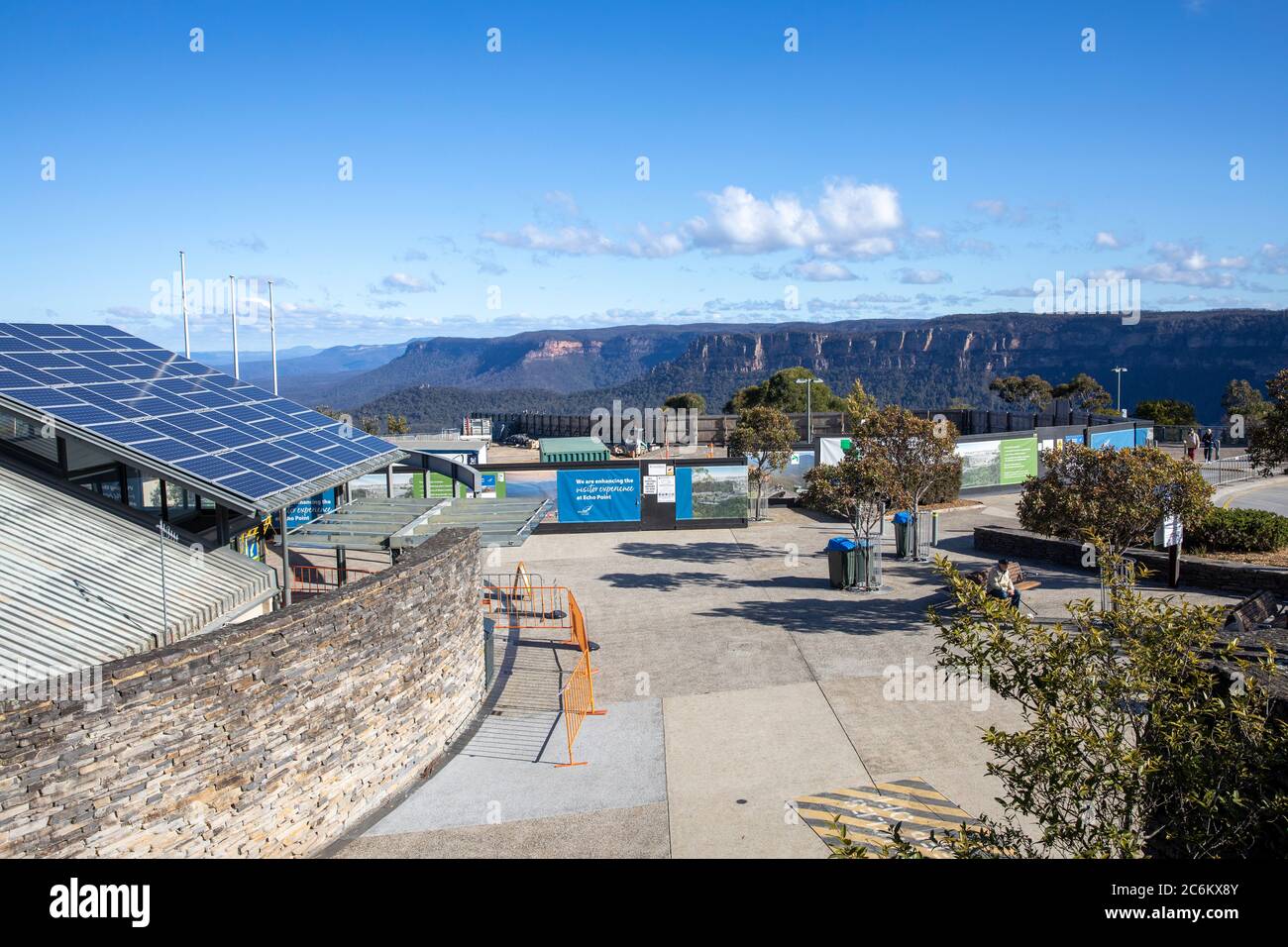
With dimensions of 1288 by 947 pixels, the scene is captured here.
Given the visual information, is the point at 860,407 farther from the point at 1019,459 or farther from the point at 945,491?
the point at 1019,459

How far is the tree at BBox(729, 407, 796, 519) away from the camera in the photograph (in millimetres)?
32500

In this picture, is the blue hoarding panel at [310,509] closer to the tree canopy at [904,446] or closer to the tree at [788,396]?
the tree canopy at [904,446]

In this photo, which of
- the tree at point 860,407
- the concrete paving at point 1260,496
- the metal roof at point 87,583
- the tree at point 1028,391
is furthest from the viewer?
the tree at point 1028,391

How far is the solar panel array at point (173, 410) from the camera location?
13.3 metres

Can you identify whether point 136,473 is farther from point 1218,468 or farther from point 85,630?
point 1218,468

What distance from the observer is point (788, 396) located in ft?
261

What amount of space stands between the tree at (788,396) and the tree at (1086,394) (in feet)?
61.6

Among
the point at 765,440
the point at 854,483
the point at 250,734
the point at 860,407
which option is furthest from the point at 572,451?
the point at 250,734

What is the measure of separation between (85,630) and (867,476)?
16172mm

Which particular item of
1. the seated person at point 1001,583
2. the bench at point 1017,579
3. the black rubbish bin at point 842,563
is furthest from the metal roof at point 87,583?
the bench at point 1017,579

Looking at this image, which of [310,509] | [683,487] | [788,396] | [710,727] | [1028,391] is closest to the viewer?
[710,727]

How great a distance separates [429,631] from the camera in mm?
12641

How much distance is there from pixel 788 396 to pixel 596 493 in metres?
53.1

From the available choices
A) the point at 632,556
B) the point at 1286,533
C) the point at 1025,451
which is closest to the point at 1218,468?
the point at 1025,451
